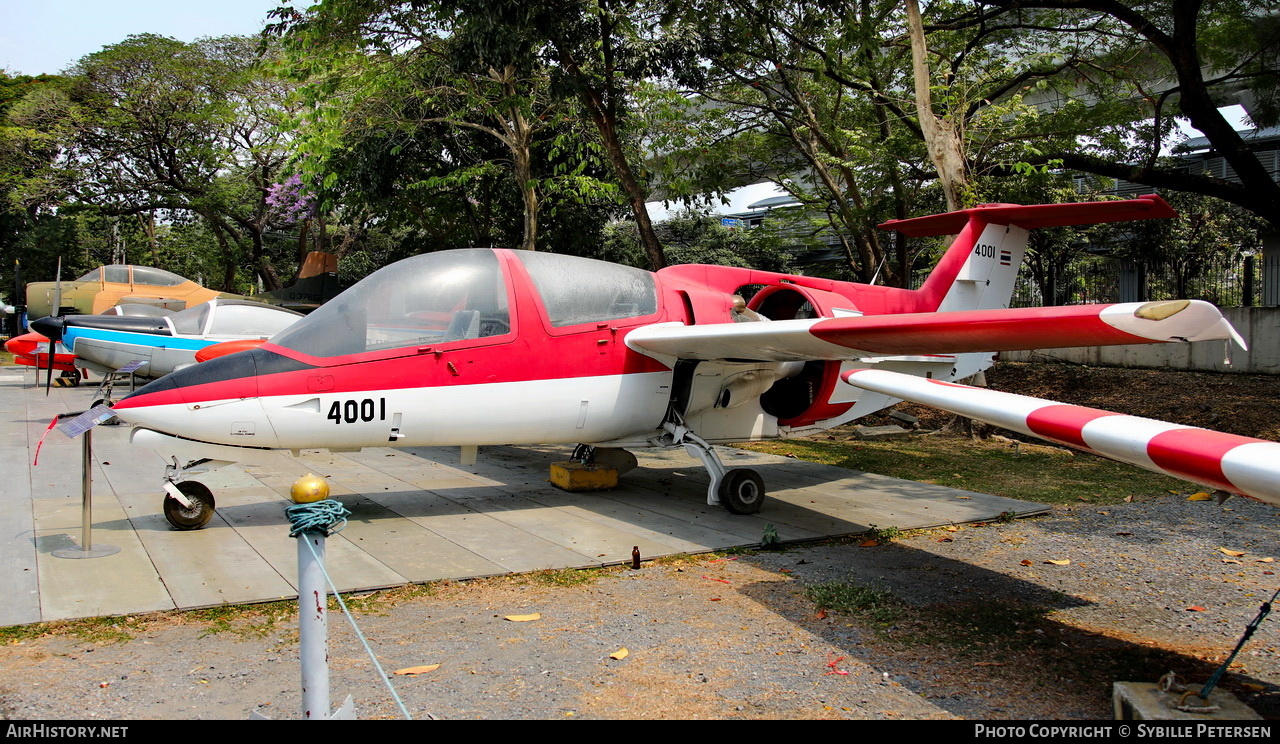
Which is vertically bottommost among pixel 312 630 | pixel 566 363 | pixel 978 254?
pixel 312 630

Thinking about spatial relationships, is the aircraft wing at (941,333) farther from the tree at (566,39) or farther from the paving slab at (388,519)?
the tree at (566,39)

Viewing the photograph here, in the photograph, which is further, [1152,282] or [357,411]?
[1152,282]

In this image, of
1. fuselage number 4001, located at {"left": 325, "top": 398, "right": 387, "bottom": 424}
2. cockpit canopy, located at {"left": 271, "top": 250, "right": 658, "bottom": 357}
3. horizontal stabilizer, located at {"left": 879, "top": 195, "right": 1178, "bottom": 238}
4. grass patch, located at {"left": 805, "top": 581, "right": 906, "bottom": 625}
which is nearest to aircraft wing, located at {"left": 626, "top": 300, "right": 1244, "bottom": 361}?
cockpit canopy, located at {"left": 271, "top": 250, "right": 658, "bottom": 357}

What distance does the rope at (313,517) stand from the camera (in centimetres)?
288

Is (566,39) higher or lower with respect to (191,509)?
higher

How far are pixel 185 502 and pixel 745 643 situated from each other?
473 cm

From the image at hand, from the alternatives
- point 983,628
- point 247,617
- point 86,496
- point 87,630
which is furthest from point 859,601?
point 86,496

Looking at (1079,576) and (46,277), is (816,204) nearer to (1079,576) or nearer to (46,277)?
(1079,576)

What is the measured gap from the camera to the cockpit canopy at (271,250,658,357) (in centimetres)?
671

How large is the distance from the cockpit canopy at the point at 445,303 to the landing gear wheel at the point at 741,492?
70.9 inches

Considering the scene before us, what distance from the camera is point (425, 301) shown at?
6957 millimetres

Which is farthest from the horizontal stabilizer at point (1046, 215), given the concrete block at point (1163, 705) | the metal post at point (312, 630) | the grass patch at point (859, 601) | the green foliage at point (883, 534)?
the metal post at point (312, 630)

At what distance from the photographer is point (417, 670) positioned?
4.10m

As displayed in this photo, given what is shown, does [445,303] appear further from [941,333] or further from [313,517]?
[313,517]
